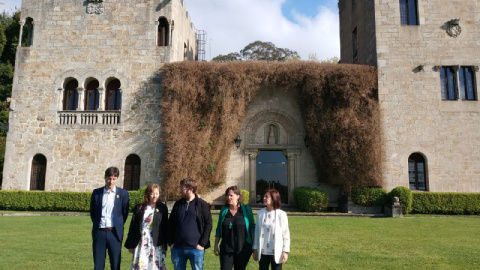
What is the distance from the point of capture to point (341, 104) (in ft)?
53.8

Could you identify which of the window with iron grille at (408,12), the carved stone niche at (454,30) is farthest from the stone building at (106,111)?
the carved stone niche at (454,30)

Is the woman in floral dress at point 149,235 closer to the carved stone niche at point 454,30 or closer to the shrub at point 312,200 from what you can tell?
the shrub at point 312,200

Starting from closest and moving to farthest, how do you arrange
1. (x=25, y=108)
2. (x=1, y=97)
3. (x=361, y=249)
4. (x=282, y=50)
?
(x=361, y=249) → (x=25, y=108) → (x=1, y=97) → (x=282, y=50)

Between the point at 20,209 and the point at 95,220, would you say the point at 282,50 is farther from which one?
the point at 95,220

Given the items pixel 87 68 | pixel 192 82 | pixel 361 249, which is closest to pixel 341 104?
pixel 192 82

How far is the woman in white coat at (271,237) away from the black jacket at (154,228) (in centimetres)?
121

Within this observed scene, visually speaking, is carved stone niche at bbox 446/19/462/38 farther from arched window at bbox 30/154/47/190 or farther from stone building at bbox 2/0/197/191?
arched window at bbox 30/154/47/190

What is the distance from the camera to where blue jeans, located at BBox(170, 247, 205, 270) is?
4.65 meters

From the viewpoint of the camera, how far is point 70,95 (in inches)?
715

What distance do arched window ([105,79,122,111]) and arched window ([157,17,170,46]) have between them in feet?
9.53

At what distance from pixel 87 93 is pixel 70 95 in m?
0.85

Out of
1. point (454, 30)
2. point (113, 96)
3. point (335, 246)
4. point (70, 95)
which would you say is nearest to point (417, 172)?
point (454, 30)

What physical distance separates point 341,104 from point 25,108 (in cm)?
1474

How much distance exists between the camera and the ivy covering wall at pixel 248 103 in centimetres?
1591
